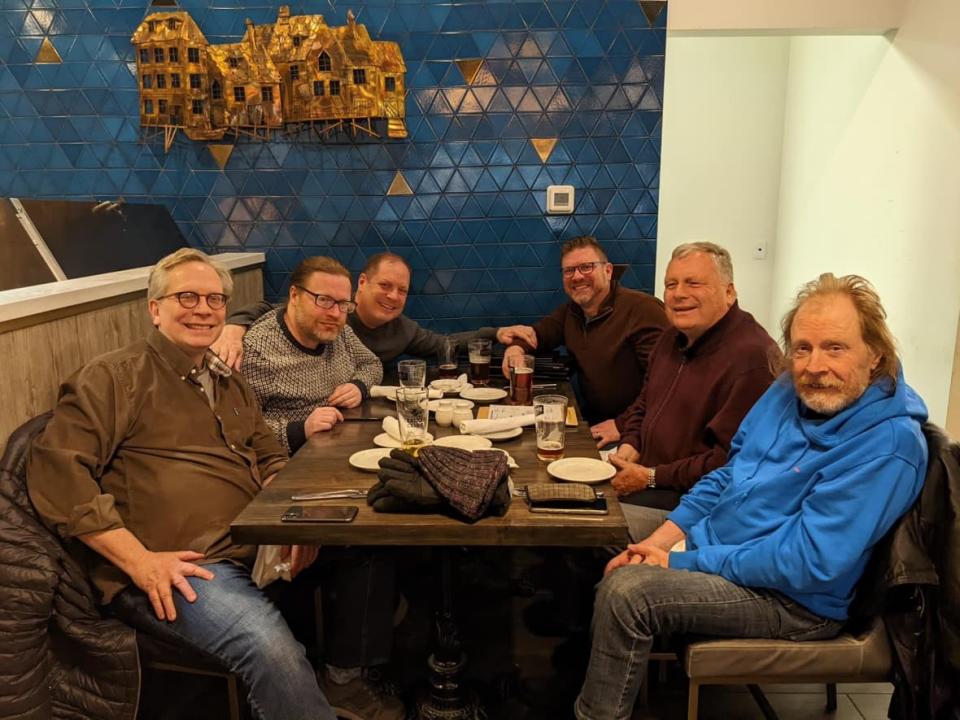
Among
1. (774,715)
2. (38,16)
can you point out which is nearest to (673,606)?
(774,715)

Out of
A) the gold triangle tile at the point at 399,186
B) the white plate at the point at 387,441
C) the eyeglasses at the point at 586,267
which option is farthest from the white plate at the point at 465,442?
the gold triangle tile at the point at 399,186

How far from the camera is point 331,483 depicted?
168 centimetres

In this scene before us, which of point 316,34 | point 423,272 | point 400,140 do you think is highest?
point 316,34

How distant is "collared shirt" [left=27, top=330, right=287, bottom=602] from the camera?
1578 mm

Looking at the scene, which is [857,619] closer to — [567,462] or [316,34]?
[567,462]

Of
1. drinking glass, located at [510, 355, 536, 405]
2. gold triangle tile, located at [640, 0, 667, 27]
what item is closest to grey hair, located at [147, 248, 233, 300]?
drinking glass, located at [510, 355, 536, 405]

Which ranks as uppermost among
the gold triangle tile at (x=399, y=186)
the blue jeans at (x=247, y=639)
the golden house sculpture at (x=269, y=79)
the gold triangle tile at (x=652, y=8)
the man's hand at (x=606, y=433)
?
the gold triangle tile at (x=652, y=8)

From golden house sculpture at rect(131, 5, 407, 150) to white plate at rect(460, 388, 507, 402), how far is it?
1489 millimetres

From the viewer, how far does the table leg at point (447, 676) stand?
1.96m

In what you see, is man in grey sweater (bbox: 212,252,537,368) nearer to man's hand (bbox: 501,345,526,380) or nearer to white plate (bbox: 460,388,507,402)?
man's hand (bbox: 501,345,526,380)

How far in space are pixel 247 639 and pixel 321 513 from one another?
0.34m

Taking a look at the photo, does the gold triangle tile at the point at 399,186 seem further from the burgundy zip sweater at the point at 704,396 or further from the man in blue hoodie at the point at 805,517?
the man in blue hoodie at the point at 805,517

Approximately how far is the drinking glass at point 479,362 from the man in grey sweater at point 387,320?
319 millimetres

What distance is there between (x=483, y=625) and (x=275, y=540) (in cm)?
122
